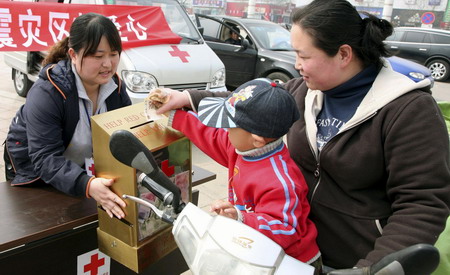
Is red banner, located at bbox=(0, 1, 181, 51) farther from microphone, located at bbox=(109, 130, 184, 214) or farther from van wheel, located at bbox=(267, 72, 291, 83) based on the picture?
microphone, located at bbox=(109, 130, 184, 214)

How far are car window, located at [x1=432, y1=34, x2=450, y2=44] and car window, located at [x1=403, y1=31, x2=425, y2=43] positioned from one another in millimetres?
312

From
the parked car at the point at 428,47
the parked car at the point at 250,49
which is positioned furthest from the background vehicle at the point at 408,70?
the parked car at the point at 428,47

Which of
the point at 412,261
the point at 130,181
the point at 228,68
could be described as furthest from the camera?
the point at 228,68

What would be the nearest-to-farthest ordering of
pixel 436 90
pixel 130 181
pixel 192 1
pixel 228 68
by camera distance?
pixel 130 181 → pixel 228 68 → pixel 436 90 → pixel 192 1

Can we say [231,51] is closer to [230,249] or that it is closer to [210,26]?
A: [210,26]

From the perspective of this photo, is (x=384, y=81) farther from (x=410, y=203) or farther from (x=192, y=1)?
(x=192, y=1)

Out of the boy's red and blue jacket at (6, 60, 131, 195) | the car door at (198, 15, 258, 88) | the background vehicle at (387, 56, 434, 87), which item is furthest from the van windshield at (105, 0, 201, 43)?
the boy's red and blue jacket at (6, 60, 131, 195)

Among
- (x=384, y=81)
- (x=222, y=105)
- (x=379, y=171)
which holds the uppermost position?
(x=384, y=81)

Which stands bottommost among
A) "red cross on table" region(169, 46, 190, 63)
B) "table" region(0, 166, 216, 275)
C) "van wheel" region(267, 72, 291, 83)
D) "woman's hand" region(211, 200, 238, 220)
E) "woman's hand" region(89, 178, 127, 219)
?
"van wheel" region(267, 72, 291, 83)

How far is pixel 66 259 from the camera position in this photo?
1677 millimetres

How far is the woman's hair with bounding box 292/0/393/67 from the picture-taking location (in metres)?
1.19

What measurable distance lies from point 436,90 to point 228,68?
6.11 metres

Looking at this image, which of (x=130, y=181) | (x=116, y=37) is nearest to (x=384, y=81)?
(x=130, y=181)

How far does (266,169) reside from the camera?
1154 mm
